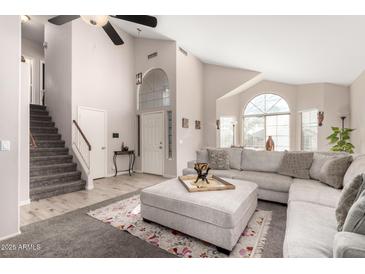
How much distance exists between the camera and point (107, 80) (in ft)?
16.9

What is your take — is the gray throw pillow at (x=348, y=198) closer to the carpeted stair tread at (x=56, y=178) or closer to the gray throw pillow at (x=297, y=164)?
the gray throw pillow at (x=297, y=164)

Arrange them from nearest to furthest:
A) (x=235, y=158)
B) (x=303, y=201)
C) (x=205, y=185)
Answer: (x=303, y=201), (x=205, y=185), (x=235, y=158)

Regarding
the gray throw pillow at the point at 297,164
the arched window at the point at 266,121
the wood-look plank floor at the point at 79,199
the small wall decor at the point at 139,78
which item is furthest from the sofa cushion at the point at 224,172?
the arched window at the point at 266,121

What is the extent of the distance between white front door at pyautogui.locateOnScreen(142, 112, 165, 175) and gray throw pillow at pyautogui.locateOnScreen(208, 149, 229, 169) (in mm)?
1838

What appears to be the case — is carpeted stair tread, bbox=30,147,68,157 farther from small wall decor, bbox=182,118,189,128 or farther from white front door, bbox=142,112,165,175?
small wall decor, bbox=182,118,189,128

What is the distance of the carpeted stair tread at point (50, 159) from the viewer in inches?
146

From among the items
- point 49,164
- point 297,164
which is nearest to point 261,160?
point 297,164

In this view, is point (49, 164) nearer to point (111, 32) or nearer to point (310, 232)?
point (111, 32)

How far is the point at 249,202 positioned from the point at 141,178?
333 centimetres

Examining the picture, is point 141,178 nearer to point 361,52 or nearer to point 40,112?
point 40,112

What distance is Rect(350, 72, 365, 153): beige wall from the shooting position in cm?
394

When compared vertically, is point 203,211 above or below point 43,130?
below

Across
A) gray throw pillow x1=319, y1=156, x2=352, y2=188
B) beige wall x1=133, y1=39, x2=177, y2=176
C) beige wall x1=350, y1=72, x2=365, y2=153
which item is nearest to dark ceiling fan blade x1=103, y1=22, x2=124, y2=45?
beige wall x1=133, y1=39, x2=177, y2=176

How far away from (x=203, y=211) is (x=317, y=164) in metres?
2.19
